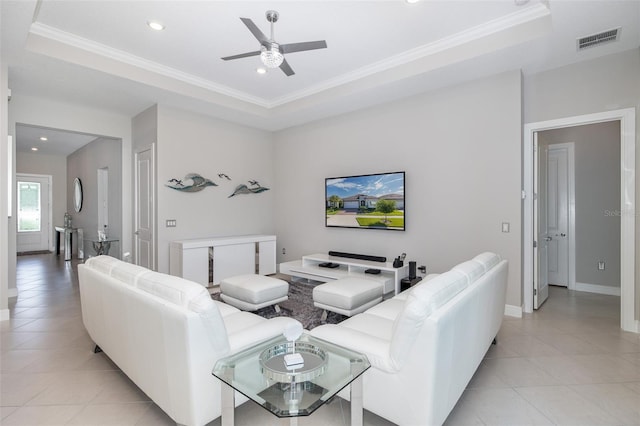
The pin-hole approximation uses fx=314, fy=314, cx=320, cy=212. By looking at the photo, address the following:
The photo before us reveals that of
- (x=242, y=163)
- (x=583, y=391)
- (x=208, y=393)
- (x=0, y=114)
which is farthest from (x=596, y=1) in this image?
(x=0, y=114)

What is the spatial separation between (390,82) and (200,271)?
379 cm

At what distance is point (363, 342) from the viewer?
184 cm

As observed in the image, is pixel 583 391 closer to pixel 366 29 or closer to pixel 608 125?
pixel 366 29

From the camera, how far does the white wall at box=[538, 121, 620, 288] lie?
4574mm

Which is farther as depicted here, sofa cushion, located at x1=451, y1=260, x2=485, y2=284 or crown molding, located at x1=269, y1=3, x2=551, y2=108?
crown molding, located at x1=269, y1=3, x2=551, y2=108

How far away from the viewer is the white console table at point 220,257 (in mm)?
4637

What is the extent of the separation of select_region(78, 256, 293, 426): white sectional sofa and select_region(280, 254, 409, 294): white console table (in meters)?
2.25

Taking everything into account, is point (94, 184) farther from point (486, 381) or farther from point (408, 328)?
point (486, 381)

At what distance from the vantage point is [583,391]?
2.16m

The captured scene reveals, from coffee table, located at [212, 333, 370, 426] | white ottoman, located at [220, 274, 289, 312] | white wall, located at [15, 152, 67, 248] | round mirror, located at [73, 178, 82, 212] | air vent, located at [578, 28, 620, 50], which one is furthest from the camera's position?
white wall, located at [15, 152, 67, 248]

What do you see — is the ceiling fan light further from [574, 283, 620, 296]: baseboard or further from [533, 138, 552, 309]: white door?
[574, 283, 620, 296]: baseboard

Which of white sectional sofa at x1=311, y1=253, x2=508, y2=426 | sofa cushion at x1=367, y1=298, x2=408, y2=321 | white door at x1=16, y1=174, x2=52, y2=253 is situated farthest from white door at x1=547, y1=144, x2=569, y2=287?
white door at x1=16, y1=174, x2=52, y2=253

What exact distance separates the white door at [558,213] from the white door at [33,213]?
12196 millimetres

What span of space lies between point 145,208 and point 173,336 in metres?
4.11
